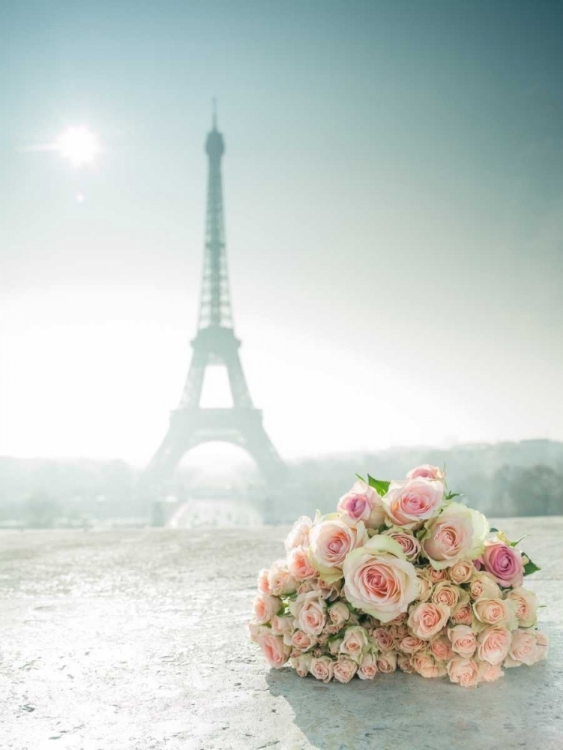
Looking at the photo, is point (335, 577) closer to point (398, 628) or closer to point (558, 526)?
point (398, 628)

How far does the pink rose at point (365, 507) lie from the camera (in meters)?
2.23

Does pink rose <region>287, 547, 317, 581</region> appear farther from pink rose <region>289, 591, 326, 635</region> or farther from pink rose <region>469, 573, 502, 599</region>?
pink rose <region>469, 573, 502, 599</region>

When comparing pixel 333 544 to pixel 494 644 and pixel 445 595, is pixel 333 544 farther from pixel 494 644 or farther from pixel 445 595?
pixel 494 644

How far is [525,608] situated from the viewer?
2.29 metres

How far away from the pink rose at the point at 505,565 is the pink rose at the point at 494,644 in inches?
6.9

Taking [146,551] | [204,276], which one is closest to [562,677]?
[146,551]

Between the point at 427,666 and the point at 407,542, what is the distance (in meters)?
0.40

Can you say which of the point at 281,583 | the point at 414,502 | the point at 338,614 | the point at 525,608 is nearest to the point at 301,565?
the point at 281,583

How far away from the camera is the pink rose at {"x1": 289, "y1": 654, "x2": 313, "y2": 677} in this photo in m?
2.18

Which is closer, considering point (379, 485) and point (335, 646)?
point (335, 646)

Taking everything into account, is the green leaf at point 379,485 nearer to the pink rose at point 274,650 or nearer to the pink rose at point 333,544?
the pink rose at point 333,544

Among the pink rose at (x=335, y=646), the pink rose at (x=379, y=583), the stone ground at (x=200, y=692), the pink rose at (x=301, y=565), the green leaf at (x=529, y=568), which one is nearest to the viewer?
the stone ground at (x=200, y=692)

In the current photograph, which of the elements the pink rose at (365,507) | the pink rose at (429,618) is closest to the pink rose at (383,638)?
the pink rose at (429,618)

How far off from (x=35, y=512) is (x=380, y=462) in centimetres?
2539
